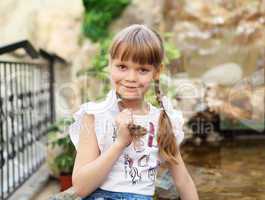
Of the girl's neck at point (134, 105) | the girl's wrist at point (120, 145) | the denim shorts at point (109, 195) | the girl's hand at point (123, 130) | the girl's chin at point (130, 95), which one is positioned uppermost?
the girl's chin at point (130, 95)

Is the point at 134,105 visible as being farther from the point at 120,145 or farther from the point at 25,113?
the point at 25,113

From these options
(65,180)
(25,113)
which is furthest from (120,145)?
(25,113)

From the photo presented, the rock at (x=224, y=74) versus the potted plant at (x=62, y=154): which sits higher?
the rock at (x=224, y=74)

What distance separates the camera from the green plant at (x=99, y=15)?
6.36m

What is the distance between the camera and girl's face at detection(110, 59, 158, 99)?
170 centimetres

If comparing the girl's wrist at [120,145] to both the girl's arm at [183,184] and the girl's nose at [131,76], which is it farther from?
the girl's arm at [183,184]

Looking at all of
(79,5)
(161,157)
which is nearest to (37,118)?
(79,5)

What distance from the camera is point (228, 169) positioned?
3.57 metres

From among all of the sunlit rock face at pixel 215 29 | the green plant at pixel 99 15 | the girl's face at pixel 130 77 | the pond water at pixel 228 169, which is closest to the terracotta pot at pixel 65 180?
the pond water at pixel 228 169

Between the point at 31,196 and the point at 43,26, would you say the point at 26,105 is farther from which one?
the point at 43,26

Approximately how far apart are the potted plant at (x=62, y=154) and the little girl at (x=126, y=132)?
7.36ft

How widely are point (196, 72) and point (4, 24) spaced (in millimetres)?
3017

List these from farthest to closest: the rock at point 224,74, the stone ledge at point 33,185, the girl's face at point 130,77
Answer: the rock at point 224,74, the stone ledge at point 33,185, the girl's face at point 130,77

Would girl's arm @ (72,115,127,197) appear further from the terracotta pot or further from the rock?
the rock
